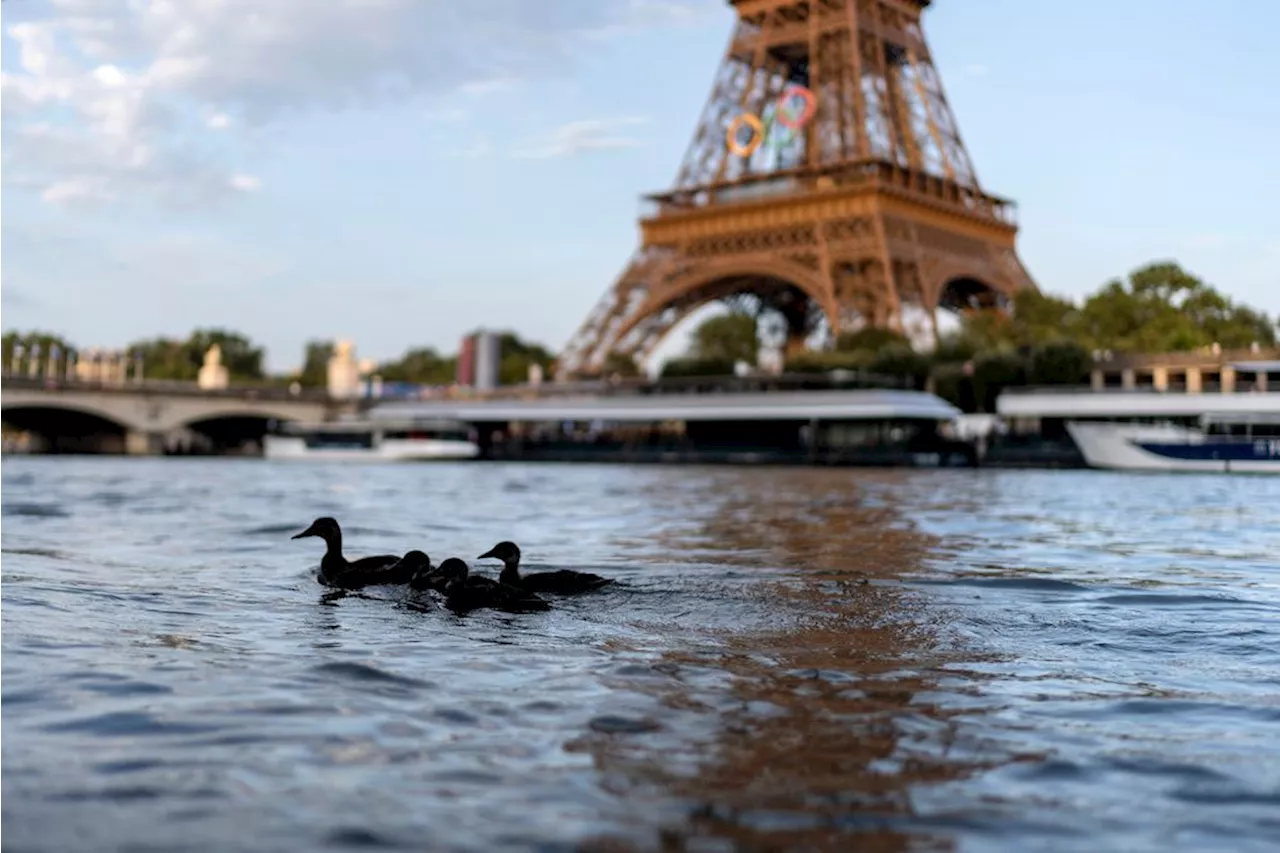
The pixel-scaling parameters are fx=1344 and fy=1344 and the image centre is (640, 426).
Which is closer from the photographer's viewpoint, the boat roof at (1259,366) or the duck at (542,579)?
the duck at (542,579)

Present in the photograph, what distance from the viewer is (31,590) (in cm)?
993

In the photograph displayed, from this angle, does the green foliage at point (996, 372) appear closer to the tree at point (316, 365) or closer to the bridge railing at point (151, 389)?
the bridge railing at point (151, 389)

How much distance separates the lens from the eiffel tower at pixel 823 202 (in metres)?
66.3

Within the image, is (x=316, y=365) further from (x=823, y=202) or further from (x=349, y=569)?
(x=349, y=569)

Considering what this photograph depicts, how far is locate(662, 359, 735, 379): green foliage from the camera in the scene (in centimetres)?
7919

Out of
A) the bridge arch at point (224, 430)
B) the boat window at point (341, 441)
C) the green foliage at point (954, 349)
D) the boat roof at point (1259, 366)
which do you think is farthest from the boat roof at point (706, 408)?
the boat roof at point (1259, 366)

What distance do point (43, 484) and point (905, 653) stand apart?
97.8 feet

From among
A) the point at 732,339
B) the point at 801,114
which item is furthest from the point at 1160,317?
the point at 732,339

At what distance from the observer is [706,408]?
6700 centimetres

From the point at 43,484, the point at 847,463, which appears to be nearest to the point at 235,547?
the point at 43,484

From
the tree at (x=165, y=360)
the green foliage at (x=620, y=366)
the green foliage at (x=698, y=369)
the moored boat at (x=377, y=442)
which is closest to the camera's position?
the moored boat at (x=377, y=442)

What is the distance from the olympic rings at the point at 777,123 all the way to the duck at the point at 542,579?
210ft

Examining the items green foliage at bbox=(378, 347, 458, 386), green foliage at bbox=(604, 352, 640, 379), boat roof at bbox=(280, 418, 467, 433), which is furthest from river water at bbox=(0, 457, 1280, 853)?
green foliage at bbox=(378, 347, 458, 386)

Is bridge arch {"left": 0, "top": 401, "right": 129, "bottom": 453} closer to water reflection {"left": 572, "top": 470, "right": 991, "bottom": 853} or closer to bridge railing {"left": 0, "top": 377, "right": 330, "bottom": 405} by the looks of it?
bridge railing {"left": 0, "top": 377, "right": 330, "bottom": 405}
